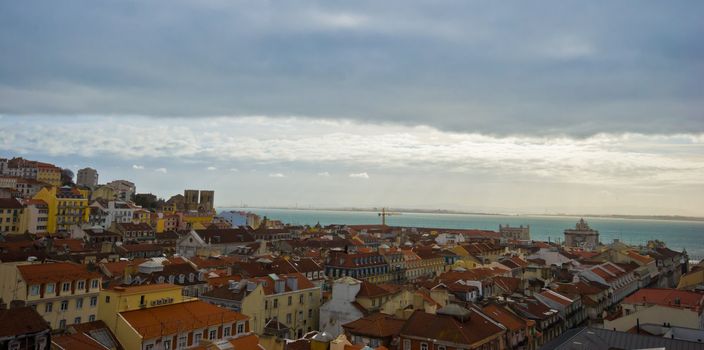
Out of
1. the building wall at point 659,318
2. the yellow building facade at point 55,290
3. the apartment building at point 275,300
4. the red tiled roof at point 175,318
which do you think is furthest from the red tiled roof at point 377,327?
the yellow building facade at point 55,290

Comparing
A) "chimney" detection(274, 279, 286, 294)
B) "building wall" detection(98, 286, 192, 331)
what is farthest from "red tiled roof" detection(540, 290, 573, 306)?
"building wall" detection(98, 286, 192, 331)

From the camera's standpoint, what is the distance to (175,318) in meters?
34.7

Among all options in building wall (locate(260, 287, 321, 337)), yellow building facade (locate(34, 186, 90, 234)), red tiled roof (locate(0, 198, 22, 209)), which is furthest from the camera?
yellow building facade (locate(34, 186, 90, 234))

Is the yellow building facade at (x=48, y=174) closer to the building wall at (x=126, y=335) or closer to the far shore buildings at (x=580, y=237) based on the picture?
the building wall at (x=126, y=335)

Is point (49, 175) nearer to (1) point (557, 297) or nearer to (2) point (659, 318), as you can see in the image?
(1) point (557, 297)

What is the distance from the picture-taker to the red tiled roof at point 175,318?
32688 millimetres

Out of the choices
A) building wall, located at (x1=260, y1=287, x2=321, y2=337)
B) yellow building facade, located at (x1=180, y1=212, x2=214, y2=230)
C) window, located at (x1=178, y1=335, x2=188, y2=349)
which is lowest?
building wall, located at (x1=260, y1=287, x2=321, y2=337)

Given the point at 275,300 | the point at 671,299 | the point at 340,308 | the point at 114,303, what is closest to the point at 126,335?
the point at 114,303

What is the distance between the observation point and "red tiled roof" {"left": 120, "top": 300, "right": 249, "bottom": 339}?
3269 centimetres

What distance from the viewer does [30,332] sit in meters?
24.5

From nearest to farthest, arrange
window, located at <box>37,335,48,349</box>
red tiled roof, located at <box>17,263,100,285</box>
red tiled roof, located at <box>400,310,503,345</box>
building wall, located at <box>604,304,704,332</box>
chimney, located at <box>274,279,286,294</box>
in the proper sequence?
window, located at <box>37,335,48,349</box>
red tiled roof, located at <box>400,310,503,345</box>
building wall, located at <box>604,304,704,332</box>
red tiled roof, located at <box>17,263,100,285</box>
chimney, located at <box>274,279,286,294</box>

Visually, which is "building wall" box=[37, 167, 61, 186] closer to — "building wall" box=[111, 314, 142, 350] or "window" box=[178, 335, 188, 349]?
Answer: "building wall" box=[111, 314, 142, 350]

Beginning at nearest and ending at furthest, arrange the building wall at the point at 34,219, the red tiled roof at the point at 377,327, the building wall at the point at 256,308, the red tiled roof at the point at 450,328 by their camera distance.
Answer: the red tiled roof at the point at 450,328 < the red tiled roof at the point at 377,327 < the building wall at the point at 256,308 < the building wall at the point at 34,219

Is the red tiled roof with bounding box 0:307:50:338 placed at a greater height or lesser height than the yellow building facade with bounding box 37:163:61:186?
lesser
